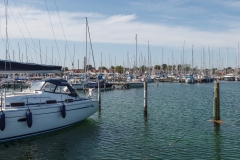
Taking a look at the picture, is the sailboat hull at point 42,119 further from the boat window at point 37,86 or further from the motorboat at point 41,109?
the boat window at point 37,86

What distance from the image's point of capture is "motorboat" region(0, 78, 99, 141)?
17703 millimetres

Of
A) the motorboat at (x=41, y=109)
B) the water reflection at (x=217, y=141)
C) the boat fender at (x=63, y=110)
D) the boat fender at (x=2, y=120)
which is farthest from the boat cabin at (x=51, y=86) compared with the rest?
the water reflection at (x=217, y=141)

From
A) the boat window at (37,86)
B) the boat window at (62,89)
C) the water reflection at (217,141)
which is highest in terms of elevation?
the boat window at (37,86)

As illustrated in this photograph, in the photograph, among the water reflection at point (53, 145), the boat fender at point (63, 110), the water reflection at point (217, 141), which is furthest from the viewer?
the boat fender at point (63, 110)

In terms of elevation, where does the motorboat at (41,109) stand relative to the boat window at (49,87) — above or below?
below

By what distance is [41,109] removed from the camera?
62.8 ft

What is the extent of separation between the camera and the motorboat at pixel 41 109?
17703mm

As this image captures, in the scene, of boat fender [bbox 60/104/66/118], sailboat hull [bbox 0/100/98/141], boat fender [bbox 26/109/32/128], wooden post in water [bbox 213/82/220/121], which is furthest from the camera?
wooden post in water [bbox 213/82/220/121]

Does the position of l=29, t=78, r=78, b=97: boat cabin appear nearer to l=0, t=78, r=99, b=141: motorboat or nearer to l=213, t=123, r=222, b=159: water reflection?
l=0, t=78, r=99, b=141: motorboat

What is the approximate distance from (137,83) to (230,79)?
65.3m

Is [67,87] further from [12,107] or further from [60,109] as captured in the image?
[12,107]

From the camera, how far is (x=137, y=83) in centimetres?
7888

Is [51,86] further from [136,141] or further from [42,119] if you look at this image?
[136,141]

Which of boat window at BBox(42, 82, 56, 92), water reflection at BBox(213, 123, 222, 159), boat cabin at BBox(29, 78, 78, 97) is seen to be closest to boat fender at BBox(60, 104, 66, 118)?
boat cabin at BBox(29, 78, 78, 97)
